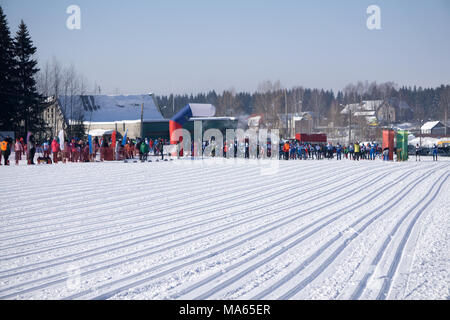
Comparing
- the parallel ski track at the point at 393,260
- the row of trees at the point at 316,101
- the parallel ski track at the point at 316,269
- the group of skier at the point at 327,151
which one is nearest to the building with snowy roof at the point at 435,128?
the row of trees at the point at 316,101

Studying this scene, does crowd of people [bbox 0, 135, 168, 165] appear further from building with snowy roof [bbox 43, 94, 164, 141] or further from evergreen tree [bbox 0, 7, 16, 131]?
building with snowy roof [bbox 43, 94, 164, 141]

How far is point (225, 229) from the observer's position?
7613 millimetres

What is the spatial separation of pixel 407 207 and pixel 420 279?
5.58 m

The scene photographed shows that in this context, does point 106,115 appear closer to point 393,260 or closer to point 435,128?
point 393,260

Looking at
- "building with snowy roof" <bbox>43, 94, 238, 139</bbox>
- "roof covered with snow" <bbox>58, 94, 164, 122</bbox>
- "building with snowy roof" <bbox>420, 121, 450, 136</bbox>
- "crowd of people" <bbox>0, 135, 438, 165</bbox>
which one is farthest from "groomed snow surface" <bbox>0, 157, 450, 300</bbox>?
"building with snowy roof" <bbox>420, 121, 450, 136</bbox>

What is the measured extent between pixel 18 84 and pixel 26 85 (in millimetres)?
1543

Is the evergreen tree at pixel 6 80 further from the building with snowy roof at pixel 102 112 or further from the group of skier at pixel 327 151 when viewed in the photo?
the group of skier at pixel 327 151

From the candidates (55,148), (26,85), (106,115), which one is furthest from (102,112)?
(55,148)

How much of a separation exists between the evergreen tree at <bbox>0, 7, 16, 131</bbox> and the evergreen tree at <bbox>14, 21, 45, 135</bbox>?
28.2 inches

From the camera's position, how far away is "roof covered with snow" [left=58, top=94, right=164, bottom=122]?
5531 centimetres
